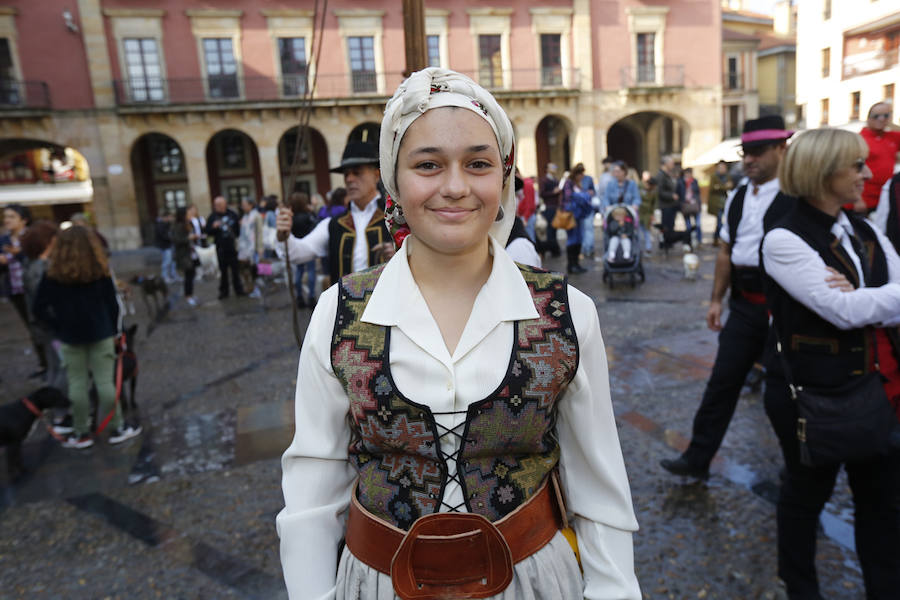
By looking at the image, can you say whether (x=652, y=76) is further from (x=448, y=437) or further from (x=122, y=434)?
(x=448, y=437)

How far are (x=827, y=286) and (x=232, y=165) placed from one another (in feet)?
91.6

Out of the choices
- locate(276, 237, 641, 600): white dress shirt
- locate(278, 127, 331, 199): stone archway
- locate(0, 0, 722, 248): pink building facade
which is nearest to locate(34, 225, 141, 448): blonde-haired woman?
locate(276, 237, 641, 600): white dress shirt

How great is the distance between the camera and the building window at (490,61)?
25766 mm

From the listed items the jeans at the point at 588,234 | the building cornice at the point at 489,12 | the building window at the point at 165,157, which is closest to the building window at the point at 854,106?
the building cornice at the point at 489,12

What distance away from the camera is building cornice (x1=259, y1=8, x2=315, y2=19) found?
2358 cm

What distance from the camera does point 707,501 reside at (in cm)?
320

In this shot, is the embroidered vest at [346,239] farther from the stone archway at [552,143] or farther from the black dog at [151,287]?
Answer: the stone archway at [552,143]

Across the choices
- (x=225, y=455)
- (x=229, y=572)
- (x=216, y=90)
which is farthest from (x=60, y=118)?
(x=229, y=572)

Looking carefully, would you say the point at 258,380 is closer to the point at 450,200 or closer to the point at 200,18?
the point at 450,200

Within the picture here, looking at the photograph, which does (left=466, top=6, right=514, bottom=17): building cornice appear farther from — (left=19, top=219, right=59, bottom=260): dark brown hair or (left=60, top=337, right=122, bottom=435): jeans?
(left=60, top=337, right=122, bottom=435): jeans

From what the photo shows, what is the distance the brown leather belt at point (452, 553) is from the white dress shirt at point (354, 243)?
2.40 m

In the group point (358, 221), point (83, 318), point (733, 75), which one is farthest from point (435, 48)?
point (358, 221)

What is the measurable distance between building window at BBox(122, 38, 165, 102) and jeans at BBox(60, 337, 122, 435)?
70.9ft

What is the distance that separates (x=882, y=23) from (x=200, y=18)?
23.2 meters
